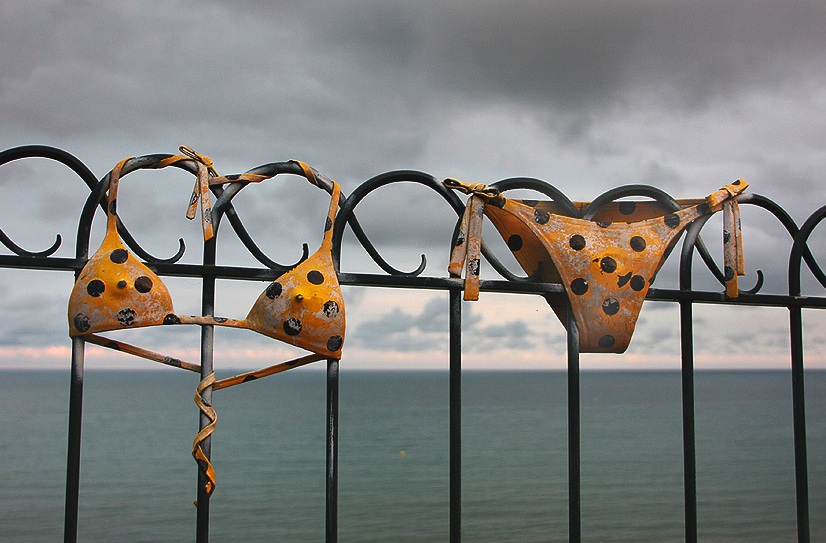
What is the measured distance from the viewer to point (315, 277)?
2.77 meters

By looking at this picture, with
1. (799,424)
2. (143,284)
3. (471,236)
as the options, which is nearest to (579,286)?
(471,236)

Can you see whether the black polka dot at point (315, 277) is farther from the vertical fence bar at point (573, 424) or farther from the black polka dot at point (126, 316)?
the vertical fence bar at point (573, 424)

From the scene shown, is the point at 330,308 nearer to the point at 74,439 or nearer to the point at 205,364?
the point at 205,364

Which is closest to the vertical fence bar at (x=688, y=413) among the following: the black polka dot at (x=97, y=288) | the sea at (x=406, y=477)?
the black polka dot at (x=97, y=288)

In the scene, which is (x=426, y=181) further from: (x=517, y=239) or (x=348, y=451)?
(x=348, y=451)

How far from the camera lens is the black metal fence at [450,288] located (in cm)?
269

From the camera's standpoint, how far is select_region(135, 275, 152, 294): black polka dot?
2.61m

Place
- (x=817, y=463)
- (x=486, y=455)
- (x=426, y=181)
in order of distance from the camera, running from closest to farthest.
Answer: (x=426, y=181)
(x=817, y=463)
(x=486, y=455)

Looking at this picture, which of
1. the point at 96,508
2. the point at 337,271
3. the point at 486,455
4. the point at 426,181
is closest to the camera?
the point at 337,271

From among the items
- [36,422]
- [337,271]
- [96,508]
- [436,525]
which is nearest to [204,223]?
[337,271]

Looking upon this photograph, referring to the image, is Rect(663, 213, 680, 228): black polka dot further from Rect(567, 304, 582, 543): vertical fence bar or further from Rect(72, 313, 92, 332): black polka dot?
Rect(72, 313, 92, 332): black polka dot

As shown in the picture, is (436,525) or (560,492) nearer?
(436,525)

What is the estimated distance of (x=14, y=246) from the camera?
8.70 feet

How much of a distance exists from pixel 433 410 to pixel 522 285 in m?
54.5
